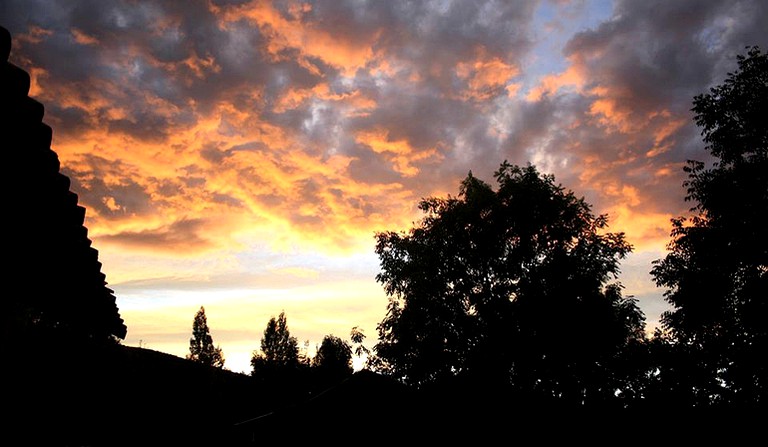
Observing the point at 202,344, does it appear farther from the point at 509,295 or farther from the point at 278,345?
the point at 509,295

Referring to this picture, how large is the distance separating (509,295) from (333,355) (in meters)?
66.8

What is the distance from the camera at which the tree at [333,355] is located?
80125 mm

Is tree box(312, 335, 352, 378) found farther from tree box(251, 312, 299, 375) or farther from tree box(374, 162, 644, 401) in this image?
tree box(374, 162, 644, 401)

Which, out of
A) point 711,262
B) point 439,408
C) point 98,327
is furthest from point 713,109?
point 98,327

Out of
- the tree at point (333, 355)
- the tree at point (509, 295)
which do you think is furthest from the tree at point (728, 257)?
the tree at point (333, 355)

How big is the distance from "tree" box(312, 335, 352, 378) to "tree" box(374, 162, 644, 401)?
58.5m

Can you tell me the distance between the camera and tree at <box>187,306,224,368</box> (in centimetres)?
7975

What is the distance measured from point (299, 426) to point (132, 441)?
4.80m

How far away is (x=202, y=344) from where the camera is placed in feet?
266

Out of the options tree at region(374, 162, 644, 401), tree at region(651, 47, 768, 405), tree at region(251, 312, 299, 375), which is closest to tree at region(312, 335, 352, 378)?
tree at region(251, 312, 299, 375)

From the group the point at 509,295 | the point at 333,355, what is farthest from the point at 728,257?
the point at 333,355

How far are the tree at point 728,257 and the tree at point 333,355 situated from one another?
6546 cm

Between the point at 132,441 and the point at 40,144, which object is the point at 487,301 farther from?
the point at 40,144

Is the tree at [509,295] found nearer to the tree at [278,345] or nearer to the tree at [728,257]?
the tree at [728,257]
